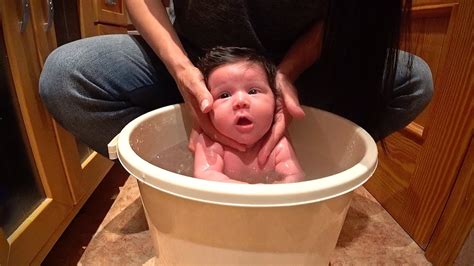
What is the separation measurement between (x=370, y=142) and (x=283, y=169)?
169 millimetres

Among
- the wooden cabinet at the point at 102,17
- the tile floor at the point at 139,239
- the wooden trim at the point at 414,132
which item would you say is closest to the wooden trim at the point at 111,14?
the wooden cabinet at the point at 102,17

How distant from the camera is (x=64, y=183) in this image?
0.79 meters

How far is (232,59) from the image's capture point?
24.3 inches

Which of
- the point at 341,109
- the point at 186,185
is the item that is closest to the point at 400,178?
the point at 341,109

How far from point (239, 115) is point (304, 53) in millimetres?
202

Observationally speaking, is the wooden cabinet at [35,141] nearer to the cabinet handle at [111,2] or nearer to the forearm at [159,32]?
the forearm at [159,32]

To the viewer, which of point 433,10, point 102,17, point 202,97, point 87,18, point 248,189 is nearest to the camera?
point 248,189

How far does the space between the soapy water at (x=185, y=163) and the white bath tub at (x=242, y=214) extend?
0.15 metres

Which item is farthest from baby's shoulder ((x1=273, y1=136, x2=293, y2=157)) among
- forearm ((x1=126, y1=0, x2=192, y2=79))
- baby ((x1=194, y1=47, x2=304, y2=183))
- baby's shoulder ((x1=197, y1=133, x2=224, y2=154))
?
forearm ((x1=126, y1=0, x2=192, y2=79))

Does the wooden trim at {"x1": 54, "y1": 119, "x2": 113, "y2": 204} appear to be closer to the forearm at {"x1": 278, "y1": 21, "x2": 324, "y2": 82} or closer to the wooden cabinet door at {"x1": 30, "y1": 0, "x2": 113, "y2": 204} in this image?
the wooden cabinet door at {"x1": 30, "y1": 0, "x2": 113, "y2": 204}

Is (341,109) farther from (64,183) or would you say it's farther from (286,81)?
(64,183)

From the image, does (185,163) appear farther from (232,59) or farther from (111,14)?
(111,14)

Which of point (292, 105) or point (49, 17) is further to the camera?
point (49, 17)

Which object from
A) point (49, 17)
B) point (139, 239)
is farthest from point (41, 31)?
point (139, 239)
